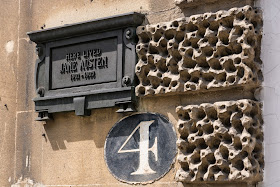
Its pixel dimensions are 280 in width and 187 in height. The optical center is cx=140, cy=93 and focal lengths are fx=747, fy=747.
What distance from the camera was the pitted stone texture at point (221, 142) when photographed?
6293mm

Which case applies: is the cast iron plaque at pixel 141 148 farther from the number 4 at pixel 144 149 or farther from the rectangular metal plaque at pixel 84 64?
the rectangular metal plaque at pixel 84 64

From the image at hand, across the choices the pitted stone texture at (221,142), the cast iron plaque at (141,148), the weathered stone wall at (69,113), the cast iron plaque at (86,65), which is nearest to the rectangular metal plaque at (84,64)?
the cast iron plaque at (86,65)

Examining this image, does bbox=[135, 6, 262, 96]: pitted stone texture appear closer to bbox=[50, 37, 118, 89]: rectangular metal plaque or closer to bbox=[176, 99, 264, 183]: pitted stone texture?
bbox=[176, 99, 264, 183]: pitted stone texture

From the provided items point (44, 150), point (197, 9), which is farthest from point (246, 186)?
point (44, 150)

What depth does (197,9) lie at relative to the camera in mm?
6922

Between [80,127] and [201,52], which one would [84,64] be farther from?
[201,52]

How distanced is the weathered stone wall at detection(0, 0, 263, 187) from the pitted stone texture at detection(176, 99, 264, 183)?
3.5 inches

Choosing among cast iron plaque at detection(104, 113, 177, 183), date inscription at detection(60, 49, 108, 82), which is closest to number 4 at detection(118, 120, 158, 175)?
cast iron plaque at detection(104, 113, 177, 183)

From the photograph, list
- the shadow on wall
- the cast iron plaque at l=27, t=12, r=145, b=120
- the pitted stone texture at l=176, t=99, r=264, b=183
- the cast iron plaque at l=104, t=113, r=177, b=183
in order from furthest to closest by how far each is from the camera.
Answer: the shadow on wall
the cast iron plaque at l=27, t=12, r=145, b=120
the cast iron plaque at l=104, t=113, r=177, b=183
the pitted stone texture at l=176, t=99, r=264, b=183

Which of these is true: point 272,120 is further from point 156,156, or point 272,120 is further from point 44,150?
point 44,150

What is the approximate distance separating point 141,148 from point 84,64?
3.62 feet

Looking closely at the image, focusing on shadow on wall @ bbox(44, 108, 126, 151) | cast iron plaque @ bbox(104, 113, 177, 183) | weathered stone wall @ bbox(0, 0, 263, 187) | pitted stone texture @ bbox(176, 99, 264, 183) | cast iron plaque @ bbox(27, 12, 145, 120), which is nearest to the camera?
pitted stone texture @ bbox(176, 99, 264, 183)

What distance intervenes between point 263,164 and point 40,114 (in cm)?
248

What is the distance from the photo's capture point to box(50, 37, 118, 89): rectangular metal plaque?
23.9ft
